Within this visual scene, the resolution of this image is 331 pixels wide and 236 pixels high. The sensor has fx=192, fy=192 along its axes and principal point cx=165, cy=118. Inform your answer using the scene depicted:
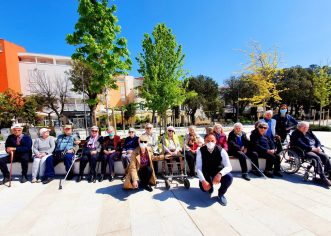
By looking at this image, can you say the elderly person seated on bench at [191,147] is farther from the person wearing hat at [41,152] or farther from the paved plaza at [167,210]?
the person wearing hat at [41,152]

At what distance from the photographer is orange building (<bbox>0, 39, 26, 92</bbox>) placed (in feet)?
107

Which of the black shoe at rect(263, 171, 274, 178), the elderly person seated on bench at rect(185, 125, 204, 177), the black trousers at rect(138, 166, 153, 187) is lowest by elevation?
the black shoe at rect(263, 171, 274, 178)

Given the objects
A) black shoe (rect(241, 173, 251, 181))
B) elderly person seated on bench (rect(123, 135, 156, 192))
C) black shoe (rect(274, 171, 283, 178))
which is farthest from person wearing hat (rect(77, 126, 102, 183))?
black shoe (rect(274, 171, 283, 178))

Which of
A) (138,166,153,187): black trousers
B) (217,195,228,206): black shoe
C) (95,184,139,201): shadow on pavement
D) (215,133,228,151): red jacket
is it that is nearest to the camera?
(217,195,228,206): black shoe

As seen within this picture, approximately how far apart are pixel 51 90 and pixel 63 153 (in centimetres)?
3143

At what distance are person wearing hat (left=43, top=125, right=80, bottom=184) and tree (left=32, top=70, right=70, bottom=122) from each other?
27.3 metres

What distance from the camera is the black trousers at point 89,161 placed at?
4965mm

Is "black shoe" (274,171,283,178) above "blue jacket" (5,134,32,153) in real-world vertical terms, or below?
below

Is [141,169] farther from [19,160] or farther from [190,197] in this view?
[19,160]

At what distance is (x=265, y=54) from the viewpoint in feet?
49.9

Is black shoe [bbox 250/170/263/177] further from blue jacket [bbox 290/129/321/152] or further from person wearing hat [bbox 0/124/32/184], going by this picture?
person wearing hat [bbox 0/124/32/184]

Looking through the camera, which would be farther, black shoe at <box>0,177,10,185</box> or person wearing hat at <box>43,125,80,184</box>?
person wearing hat at <box>43,125,80,184</box>

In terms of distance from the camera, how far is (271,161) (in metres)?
4.95

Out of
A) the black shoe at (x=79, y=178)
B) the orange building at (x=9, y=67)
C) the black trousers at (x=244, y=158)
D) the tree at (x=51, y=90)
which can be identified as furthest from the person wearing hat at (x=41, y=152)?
the orange building at (x=9, y=67)
